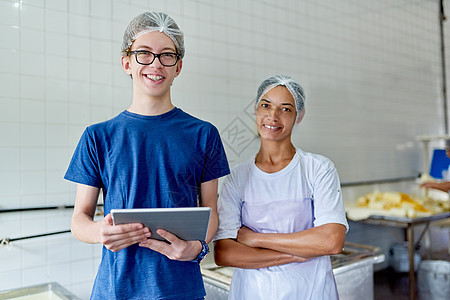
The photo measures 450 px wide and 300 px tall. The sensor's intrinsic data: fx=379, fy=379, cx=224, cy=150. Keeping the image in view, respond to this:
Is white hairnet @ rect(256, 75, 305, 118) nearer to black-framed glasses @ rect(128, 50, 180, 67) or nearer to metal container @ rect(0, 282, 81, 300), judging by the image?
black-framed glasses @ rect(128, 50, 180, 67)

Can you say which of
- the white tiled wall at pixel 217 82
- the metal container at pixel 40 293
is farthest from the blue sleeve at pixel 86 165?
the white tiled wall at pixel 217 82

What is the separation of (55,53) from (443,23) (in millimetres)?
4782

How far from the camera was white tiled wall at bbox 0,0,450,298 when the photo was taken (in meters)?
1.94

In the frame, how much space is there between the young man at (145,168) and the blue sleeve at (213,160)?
0.03 meters

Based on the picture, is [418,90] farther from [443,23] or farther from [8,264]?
[8,264]

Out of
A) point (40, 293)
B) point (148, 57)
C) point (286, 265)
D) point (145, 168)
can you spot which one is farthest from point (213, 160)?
point (40, 293)

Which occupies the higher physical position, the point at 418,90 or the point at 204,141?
the point at 418,90

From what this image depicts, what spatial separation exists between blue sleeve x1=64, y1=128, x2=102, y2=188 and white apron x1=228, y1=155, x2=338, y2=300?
0.62 meters

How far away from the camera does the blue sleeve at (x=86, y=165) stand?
3.65ft

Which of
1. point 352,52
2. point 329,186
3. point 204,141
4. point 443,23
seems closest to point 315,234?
point 329,186

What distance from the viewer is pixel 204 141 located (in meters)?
1.21

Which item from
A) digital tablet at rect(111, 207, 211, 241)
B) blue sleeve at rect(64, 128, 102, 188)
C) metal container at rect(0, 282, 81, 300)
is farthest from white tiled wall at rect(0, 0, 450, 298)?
digital tablet at rect(111, 207, 211, 241)

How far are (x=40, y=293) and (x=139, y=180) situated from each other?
1118mm

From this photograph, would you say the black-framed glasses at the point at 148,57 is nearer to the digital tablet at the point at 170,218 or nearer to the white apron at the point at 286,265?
the digital tablet at the point at 170,218
